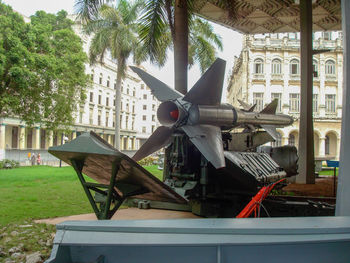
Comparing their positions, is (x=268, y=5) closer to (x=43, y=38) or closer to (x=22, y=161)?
(x=43, y=38)

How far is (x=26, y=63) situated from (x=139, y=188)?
49.7 feet

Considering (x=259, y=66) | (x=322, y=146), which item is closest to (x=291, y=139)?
(x=322, y=146)

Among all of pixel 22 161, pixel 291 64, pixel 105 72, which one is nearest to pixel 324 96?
pixel 291 64

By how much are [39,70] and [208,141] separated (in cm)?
1443

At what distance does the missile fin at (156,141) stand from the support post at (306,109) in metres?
8.19

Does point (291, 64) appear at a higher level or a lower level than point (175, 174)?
higher

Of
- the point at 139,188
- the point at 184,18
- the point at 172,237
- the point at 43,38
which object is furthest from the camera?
the point at 43,38

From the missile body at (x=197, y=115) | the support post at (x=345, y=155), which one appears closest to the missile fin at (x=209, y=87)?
the missile body at (x=197, y=115)

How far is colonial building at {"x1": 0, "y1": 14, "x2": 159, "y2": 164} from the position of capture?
27281mm

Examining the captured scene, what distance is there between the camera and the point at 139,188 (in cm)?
414

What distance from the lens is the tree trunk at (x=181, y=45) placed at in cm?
870

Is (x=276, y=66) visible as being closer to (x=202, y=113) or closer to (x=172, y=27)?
(x=172, y=27)

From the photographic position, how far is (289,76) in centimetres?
3198

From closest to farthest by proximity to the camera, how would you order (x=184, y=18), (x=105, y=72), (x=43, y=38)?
(x=184, y=18) → (x=43, y=38) → (x=105, y=72)
